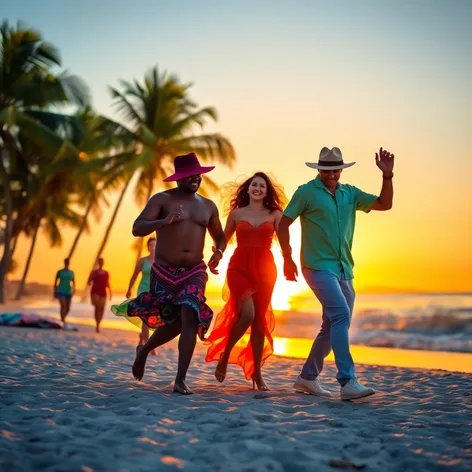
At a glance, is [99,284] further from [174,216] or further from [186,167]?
[174,216]

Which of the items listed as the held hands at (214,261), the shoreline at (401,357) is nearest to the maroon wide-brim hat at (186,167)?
the held hands at (214,261)

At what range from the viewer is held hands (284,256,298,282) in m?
6.12

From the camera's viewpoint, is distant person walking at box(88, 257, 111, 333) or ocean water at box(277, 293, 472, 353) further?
ocean water at box(277, 293, 472, 353)

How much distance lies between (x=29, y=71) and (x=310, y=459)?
2899 cm

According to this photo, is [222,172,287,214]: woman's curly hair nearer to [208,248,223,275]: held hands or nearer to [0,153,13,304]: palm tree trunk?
[208,248,223,275]: held hands

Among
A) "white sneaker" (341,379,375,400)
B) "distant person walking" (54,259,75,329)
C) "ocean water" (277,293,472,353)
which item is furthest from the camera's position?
"ocean water" (277,293,472,353)

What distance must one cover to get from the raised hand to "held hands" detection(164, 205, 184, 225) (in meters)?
1.82

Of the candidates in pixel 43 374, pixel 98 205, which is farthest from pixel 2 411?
pixel 98 205

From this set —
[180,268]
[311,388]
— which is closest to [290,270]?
[180,268]

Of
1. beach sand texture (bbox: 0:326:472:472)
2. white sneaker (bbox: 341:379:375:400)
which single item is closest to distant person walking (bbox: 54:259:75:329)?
beach sand texture (bbox: 0:326:472:472)

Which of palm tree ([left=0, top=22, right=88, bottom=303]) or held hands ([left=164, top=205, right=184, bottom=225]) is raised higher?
palm tree ([left=0, top=22, right=88, bottom=303])

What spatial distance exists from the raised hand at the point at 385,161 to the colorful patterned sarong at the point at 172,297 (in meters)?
1.80

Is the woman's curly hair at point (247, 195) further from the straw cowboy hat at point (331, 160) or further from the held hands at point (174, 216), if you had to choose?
the held hands at point (174, 216)

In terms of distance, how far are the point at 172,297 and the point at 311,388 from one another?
1.58 m
